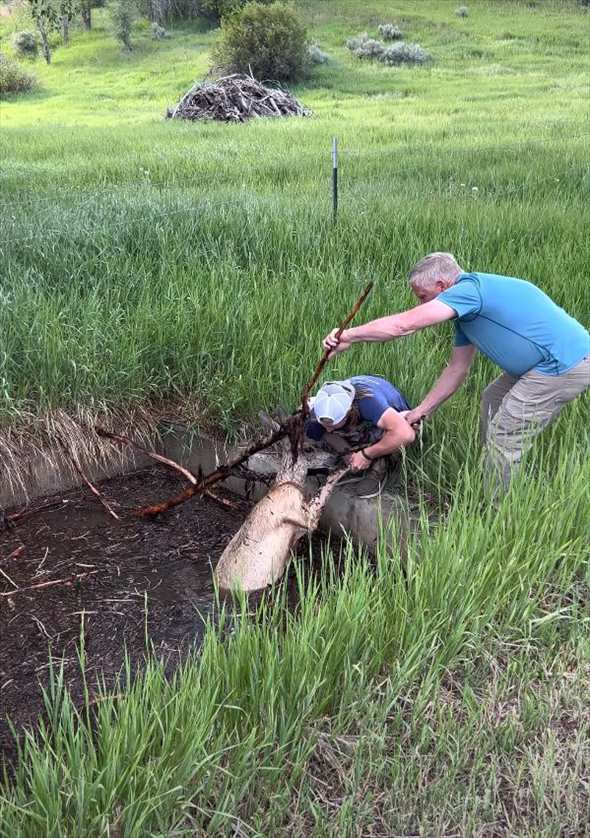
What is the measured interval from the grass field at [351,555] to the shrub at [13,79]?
21.5 meters

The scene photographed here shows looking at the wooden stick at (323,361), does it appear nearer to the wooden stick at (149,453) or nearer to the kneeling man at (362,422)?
the kneeling man at (362,422)

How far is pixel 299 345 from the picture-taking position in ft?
14.9

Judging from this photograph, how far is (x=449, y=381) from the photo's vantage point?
357cm

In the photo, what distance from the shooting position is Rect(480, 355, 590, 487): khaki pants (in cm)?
335

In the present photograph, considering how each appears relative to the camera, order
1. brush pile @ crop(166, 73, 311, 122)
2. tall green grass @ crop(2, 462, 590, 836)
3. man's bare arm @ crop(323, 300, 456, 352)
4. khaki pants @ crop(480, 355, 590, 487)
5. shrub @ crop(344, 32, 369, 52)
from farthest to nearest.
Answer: shrub @ crop(344, 32, 369, 52) < brush pile @ crop(166, 73, 311, 122) < khaki pants @ crop(480, 355, 590, 487) < man's bare arm @ crop(323, 300, 456, 352) < tall green grass @ crop(2, 462, 590, 836)

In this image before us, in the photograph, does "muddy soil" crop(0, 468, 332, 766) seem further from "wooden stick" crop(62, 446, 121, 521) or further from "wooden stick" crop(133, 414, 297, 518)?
"wooden stick" crop(133, 414, 297, 518)

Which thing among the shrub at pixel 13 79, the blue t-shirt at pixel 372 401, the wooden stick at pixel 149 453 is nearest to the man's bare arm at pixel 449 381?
the blue t-shirt at pixel 372 401

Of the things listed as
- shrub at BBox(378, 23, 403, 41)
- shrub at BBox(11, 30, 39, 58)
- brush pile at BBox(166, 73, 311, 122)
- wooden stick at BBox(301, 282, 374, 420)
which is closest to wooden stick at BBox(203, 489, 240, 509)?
wooden stick at BBox(301, 282, 374, 420)

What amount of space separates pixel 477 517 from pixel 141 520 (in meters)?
1.72

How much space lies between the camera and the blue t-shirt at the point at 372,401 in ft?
11.8

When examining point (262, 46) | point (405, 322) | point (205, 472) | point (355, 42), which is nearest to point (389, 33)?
point (355, 42)

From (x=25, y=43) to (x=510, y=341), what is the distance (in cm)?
4209

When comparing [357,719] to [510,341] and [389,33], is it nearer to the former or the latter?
[510,341]

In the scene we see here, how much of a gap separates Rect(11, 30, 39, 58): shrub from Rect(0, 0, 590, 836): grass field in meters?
32.5
